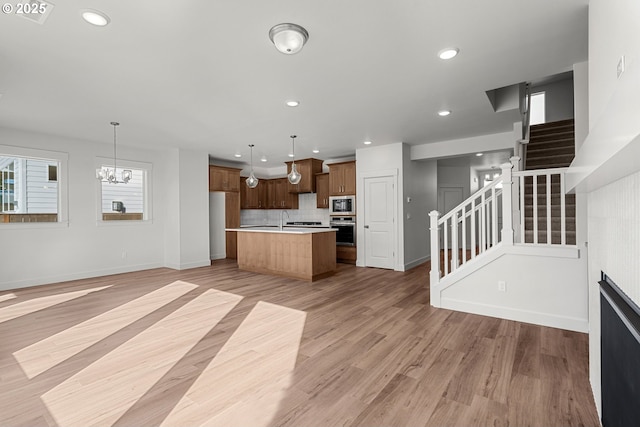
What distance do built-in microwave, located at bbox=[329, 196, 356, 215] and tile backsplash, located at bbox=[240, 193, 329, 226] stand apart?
3.35 ft

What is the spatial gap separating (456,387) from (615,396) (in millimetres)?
969

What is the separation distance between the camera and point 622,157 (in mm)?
903

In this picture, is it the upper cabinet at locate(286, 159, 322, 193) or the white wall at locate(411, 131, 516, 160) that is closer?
the white wall at locate(411, 131, 516, 160)

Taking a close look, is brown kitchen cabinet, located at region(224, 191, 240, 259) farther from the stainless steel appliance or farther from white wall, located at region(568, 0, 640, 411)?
white wall, located at region(568, 0, 640, 411)

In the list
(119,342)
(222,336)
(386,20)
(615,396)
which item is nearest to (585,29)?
(386,20)

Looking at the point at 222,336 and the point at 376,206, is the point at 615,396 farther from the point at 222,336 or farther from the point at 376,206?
the point at 376,206

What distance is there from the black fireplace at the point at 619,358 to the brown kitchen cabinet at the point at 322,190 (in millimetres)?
6704

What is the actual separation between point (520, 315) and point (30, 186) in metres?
7.84

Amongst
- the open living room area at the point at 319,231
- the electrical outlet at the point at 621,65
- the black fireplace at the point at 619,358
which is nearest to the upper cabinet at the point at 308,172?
the open living room area at the point at 319,231

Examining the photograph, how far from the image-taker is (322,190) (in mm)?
8227

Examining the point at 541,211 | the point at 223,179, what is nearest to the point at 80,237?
the point at 223,179

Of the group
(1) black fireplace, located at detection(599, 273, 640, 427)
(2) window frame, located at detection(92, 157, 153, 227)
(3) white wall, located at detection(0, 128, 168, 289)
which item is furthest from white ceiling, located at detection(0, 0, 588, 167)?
(1) black fireplace, located at detection(599, 273, 640, 427)

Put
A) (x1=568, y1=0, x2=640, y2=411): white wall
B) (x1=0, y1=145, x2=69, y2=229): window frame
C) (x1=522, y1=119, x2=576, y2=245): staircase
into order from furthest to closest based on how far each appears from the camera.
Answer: (x1=0, y1=145, x2=69, y2=229): window frame
(x1=522, y1=119, x2=576, y2=245): staircase
(x1=568, y1=0, x2=640, y2=411): white wall

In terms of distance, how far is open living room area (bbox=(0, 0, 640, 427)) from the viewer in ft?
6.06
